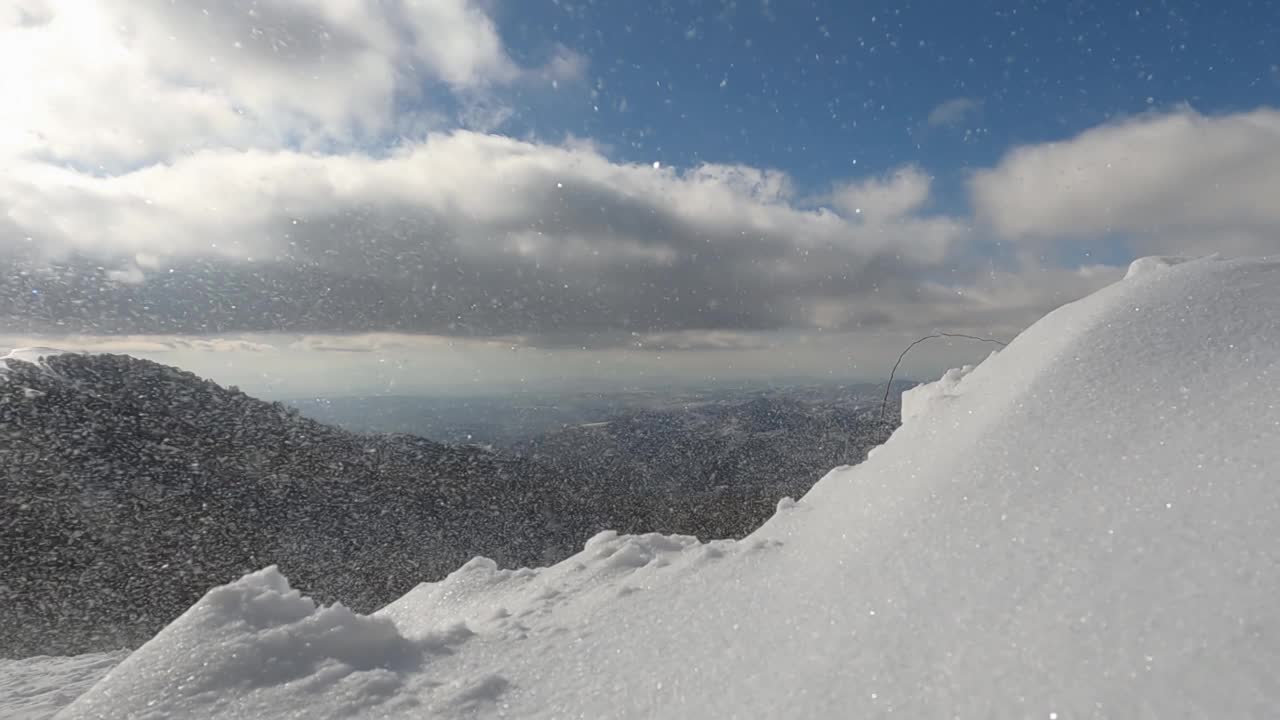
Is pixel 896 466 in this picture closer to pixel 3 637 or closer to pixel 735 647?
pixel 735 647

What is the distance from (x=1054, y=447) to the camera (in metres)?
2.77

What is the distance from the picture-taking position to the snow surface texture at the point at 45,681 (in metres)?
5.32

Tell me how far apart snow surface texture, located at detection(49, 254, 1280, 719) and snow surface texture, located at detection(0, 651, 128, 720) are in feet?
13.5

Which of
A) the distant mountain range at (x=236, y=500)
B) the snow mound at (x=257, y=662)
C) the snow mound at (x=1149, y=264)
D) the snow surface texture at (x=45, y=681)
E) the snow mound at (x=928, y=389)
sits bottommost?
the distant mountain range at (x=236, y=500)

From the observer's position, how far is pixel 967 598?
6.90 ft

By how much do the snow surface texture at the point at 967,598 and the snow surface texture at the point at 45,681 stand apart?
4.12 meters

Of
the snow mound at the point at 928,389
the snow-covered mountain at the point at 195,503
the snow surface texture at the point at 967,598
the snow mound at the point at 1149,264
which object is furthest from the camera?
the snow-covered mountain at the point at 195,503

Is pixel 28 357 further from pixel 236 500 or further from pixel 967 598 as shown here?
pixel 967 598

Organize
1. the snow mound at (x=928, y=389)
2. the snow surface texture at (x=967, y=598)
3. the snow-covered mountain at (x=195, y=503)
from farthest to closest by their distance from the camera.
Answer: the snow-covered mountain at (x=195, y=503) → the snow mound at (x=928, y=389) → the snow surface texture at (x=967, y=598)

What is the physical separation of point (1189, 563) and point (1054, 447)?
0.94 m

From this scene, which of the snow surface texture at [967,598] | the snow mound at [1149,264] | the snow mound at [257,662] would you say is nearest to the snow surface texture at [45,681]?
the snow mound at [257,662]

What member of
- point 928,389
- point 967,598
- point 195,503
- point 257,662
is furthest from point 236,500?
point 967,598

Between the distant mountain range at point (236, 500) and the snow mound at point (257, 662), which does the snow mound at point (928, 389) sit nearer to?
the snow mound at point (257, 662)

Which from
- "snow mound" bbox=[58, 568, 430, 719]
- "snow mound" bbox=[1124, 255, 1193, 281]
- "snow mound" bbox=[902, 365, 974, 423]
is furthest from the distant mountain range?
"snow mound" bbox=[58, 568, 430, 719]
